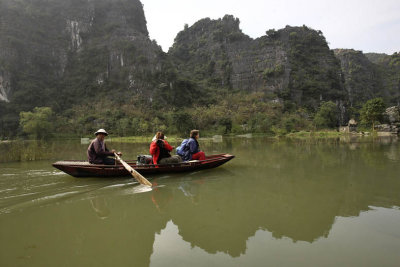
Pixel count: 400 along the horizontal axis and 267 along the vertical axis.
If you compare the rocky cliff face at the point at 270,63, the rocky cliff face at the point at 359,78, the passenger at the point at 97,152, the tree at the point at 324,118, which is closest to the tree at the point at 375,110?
the tree at the point at 324,118

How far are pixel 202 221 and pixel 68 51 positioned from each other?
94043 millimetres

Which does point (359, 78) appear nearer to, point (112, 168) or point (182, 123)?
point (182, 123)

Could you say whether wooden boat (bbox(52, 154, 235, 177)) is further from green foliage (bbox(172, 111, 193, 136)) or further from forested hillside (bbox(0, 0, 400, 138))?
forested hillside (bbox(0, 0, 400, 138))

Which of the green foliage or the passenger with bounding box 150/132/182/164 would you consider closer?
the passenger with bounding box 150/132/182/164

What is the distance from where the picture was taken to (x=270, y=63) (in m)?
76.2

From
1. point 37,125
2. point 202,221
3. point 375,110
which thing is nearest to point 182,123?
point 37,125

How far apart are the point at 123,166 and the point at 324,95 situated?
7856 centimetres

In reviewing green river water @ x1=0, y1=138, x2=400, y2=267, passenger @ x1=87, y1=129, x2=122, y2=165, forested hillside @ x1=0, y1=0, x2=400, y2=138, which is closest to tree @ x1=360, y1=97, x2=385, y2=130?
forested hillside @ x1=0, y1=0, x2=400, y2=138

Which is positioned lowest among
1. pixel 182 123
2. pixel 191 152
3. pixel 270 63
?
pixel 191 152

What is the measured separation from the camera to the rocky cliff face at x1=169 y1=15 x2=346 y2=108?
244ft

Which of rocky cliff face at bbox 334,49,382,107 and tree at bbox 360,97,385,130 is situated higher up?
rocky cliff face at bbox 334,49,382,107

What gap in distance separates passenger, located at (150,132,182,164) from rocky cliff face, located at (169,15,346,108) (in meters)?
66.8

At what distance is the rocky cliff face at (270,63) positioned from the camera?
7438cm

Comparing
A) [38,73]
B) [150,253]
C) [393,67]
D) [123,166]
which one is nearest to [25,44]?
[38,73]
